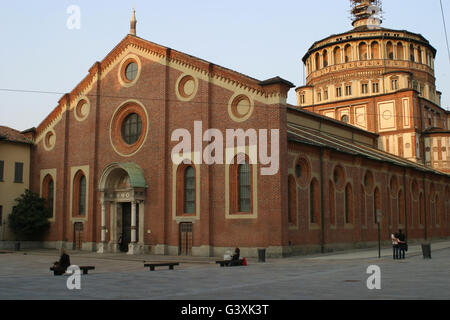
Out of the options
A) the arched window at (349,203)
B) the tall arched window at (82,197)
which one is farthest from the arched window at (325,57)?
the tall arched window at (82,197)

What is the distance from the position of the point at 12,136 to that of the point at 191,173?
705 inches

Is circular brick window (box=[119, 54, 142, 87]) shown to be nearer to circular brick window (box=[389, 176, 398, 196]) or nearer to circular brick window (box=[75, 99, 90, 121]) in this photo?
circular brick window (box=[75, 99, 90, 121])

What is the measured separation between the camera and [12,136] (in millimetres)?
41000

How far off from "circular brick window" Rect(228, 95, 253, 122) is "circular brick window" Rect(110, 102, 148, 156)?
279 inches

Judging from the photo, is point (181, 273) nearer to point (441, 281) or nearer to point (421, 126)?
point (441, 281)

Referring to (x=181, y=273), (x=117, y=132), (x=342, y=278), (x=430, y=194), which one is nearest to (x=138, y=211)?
(x=117, y=132)

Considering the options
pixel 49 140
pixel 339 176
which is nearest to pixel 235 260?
pixel 339 176

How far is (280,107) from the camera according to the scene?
2858 centimetres

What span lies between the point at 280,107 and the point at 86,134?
16.6 metres

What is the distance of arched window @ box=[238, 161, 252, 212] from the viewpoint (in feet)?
96.6

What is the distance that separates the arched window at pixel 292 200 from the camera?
3005cm

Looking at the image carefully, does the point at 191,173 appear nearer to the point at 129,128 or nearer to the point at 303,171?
the point at 129,128

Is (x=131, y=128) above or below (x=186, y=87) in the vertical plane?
below

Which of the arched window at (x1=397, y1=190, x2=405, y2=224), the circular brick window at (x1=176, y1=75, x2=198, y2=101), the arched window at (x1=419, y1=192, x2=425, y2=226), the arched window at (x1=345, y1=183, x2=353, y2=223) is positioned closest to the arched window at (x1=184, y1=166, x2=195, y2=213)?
the circular brick window at (x1=176, y1=75, x2=198, y2=101)
